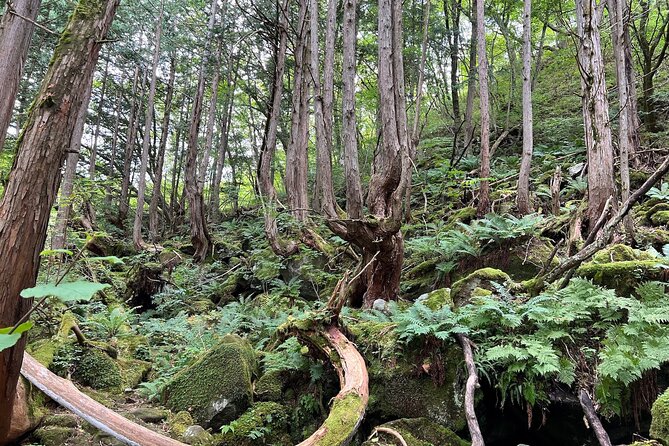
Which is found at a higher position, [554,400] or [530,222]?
[530,222]

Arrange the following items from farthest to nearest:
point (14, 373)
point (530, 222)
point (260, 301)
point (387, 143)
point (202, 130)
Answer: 1. point (202, 130)
2. point (260, 301)
3. point (530, 222)
4. point (387, 143)
5. point (14, 373)

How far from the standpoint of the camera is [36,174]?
2979 millimetres

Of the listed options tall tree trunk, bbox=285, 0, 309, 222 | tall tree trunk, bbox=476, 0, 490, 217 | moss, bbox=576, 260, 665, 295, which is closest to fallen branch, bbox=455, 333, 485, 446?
moss, bbox=576, 260, 665, 295

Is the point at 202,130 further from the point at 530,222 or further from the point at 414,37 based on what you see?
the point at 530,222

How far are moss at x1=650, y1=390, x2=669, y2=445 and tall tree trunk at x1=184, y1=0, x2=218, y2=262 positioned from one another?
40.3 feet

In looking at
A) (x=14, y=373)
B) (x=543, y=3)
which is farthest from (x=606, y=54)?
(x=14, y=373)

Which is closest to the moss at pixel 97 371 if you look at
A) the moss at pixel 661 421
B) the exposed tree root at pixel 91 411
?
the exposed tree root at pixel 91 411

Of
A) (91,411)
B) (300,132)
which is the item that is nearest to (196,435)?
(91,411)

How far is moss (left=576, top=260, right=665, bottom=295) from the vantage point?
4504 mm

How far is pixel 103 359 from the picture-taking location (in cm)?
569

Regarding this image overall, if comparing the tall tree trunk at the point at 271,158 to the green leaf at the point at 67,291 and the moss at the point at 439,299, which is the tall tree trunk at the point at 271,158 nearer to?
the moss at the point at 439,299

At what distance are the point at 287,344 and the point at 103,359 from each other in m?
2.65

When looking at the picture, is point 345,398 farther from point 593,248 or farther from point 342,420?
point 593,248

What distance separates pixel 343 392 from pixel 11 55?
23.1ft
